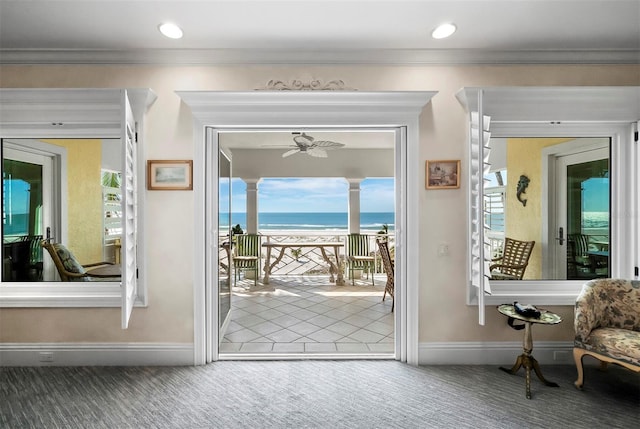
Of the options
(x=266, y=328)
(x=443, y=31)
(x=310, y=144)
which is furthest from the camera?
(x=310, y=144)

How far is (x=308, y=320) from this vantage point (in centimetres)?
383

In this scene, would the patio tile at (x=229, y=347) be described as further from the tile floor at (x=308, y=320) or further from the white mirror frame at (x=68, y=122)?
the white mirror frame at (x=68, y=122)

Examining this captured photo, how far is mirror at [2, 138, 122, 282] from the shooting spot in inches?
107

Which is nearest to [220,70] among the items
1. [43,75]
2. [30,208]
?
[43,75]

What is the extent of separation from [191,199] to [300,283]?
364cm

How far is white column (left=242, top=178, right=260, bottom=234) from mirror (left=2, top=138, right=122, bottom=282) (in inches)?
145

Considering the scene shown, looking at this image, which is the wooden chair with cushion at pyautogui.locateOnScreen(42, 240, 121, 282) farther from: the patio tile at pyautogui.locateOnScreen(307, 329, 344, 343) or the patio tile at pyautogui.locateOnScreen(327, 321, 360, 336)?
the patio tile at pyautogui.locateOnScreen(327, 321, 360, 336)

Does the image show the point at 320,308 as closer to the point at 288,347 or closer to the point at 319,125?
the point at 288,347

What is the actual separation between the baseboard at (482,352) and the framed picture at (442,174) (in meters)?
1.37

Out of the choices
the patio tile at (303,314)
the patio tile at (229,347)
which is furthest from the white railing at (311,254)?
the patio tile at (229,347)

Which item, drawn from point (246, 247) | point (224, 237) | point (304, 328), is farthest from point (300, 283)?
point (224, 237)

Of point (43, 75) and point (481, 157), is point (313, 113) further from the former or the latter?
point (43, 75)

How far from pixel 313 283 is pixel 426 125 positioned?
402cm

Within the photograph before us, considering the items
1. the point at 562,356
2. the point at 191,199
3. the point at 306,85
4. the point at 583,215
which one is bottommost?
the point at 562,356
